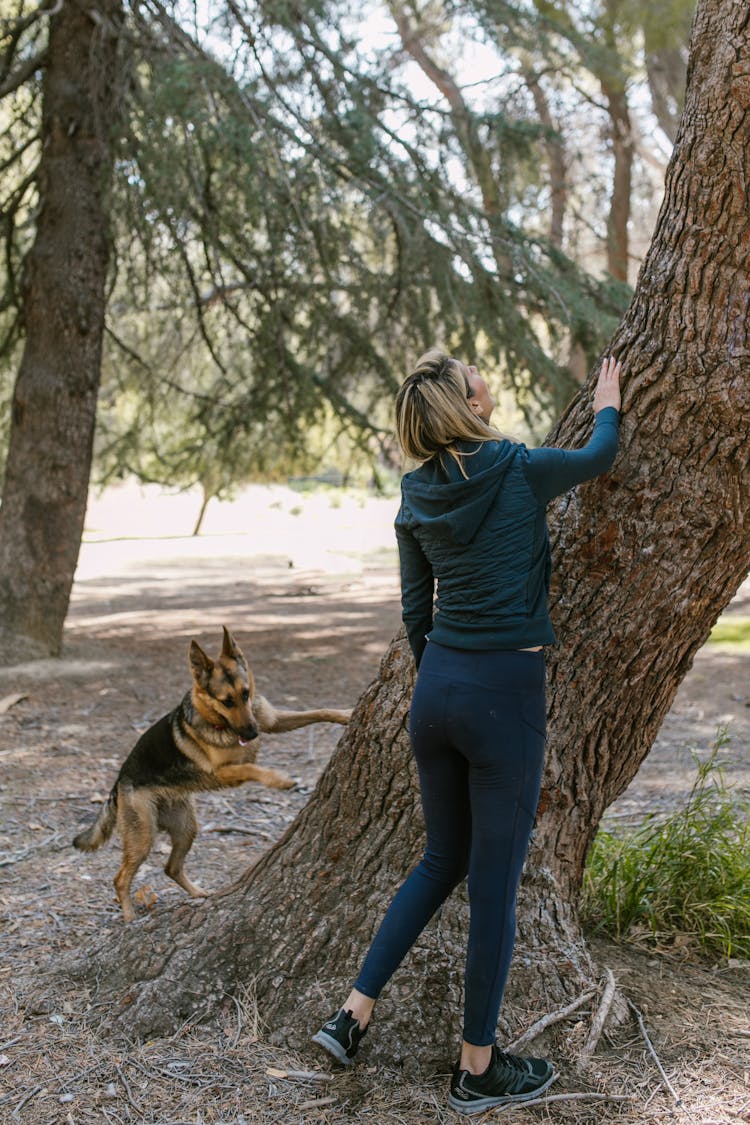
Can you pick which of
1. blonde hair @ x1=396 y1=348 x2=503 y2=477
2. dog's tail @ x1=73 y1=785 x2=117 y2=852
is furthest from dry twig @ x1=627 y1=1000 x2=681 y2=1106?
dog's tail @ x1=73 y1=785 x2=117 y2=852

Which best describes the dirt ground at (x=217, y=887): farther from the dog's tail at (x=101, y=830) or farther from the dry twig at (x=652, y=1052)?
the dog's tail at (x=101, y=830)

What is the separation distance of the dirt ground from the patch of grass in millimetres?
532

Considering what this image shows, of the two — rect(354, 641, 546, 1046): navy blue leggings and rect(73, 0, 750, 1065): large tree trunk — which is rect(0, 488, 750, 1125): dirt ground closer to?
rect(73, 0, 750, 1065): large tree trunk

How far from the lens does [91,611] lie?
49.0ft

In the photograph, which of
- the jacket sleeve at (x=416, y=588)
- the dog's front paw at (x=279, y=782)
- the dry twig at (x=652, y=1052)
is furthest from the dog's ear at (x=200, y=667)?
the dry twig at (x=652, y=1052)

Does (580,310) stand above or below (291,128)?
below

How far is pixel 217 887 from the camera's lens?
495cm

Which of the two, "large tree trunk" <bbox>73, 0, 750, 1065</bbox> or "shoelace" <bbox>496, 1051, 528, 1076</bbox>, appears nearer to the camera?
"shoelace" <bbox>496, 1051, 528, 1076</bbox>

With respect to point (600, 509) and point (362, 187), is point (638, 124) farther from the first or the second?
point (600, 509)

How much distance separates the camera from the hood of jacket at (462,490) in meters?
2.88

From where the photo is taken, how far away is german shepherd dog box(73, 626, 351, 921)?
14.8 ft

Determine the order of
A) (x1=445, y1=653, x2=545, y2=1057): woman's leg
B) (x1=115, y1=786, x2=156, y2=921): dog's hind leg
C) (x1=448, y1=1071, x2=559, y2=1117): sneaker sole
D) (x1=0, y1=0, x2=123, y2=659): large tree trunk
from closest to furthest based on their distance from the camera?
(x1=445, y1=653, x2=545, y2=1057): woman's leg → (x1=448, y1=1071, x2=559, y2=1117): sneaker sole → (x1=115, y1=786, x2=156, y2=921): dog's hind leg → (x1=0, y1=0, x2=123, y2=659): large tree trunk

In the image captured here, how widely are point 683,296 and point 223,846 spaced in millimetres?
3877

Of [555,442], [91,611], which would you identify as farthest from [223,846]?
[91,611]
